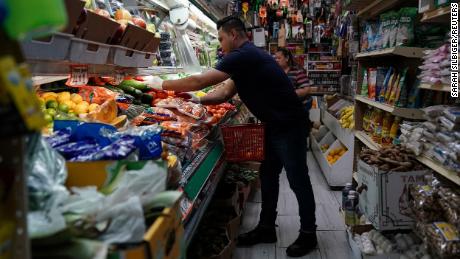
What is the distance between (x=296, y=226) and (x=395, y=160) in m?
1.49

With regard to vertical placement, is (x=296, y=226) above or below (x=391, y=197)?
below

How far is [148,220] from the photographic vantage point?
111cm

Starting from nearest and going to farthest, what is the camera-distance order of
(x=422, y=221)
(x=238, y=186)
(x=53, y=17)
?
1. (x=53, y=17)
2. (x=422, y=221)
3. (x=238, y=186)

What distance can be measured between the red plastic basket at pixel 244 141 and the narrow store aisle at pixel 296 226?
0.77 metres

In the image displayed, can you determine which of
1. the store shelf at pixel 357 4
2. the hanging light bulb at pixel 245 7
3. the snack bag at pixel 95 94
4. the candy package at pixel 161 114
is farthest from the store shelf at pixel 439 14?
the hanging light bulb at pixel 245 7

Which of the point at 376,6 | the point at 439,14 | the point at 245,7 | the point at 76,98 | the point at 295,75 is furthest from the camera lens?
the point at 245,7

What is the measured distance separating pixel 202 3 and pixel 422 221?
3.29m

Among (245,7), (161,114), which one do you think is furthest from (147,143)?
(245,7)

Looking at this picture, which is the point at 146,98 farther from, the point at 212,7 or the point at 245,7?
the point at 245,7

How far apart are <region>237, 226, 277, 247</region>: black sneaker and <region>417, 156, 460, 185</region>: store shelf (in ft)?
4.77

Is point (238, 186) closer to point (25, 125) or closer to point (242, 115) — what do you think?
point (242, 115)

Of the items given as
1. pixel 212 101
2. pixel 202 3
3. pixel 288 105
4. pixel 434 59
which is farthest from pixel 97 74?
pixel 202 3

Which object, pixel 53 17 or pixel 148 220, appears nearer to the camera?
pixel 53 17

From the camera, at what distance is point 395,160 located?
2.69 metres
